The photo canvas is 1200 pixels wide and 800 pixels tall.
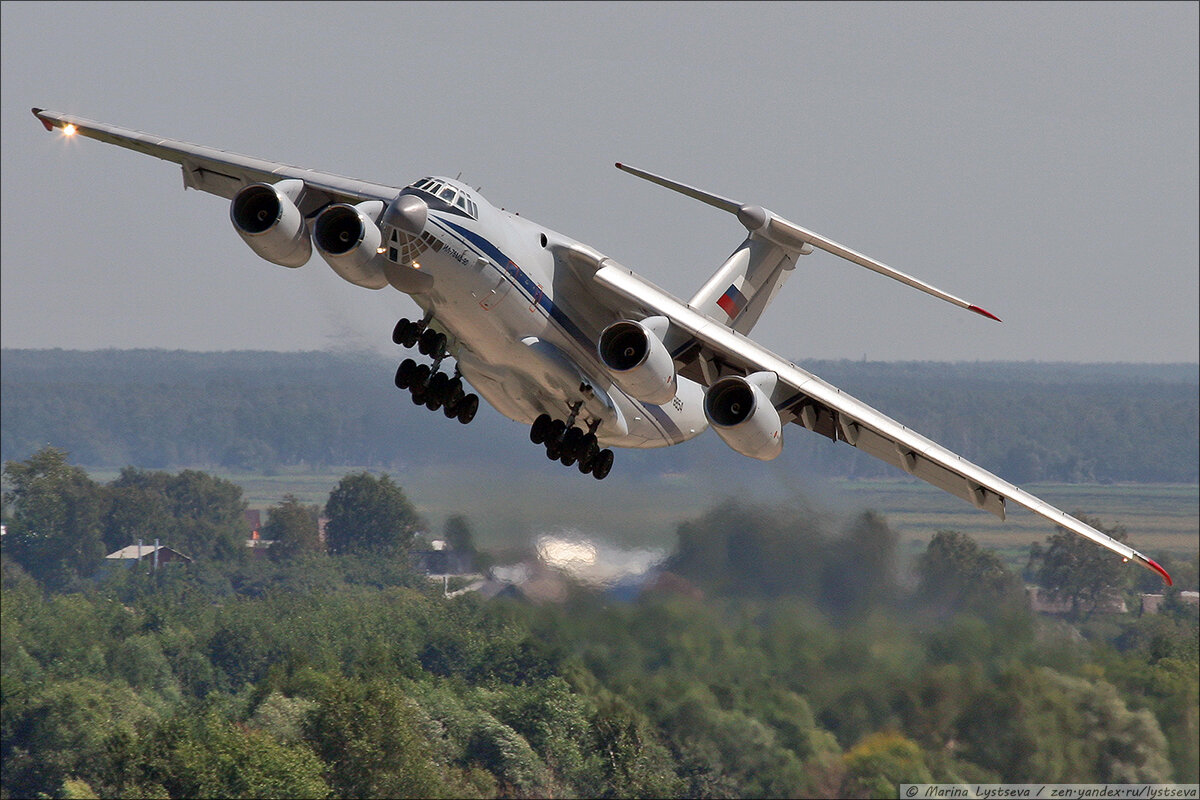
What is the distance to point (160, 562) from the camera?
271 ft

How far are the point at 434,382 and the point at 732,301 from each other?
19.0 ft

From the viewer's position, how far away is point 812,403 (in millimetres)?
20578

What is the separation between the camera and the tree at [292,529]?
76.4 metres

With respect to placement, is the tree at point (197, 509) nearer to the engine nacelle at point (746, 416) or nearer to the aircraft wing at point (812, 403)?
the aircraft wing at point (812, 403)

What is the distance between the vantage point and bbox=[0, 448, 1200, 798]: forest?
1303 inches

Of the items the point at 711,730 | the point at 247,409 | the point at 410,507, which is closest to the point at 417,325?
the point at 711,730

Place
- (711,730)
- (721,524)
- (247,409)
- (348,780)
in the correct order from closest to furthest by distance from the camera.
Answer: (721,524), (711,730), (348,780), (247,409)

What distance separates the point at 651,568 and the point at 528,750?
43.5ft

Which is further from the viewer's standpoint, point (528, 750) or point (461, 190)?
point (528, 750)

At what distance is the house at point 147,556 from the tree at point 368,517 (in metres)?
12.5

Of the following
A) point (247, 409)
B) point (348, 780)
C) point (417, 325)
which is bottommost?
point (348, 780)

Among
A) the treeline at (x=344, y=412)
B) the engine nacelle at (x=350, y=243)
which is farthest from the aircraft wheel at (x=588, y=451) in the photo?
the treeline at (x=344, y=412)

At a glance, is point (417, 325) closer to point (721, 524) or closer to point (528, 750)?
point (721, 524)

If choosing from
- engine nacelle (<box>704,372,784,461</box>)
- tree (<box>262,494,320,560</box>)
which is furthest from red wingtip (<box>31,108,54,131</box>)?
tree (<box>262,494,320,560</box>)
